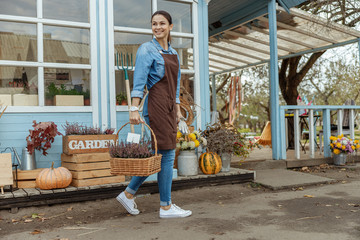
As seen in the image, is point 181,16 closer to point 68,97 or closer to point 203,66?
point 203,66

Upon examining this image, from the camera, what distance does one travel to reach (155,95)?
3.17 meters

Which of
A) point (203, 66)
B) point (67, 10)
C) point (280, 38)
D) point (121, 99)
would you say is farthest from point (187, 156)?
point (280, 38)

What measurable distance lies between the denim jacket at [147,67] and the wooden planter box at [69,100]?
162 cm

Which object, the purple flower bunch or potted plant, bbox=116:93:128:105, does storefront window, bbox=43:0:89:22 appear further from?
the purple flower bunch

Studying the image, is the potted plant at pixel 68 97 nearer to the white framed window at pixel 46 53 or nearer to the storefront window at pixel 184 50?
the white framed window at pixel 46 53

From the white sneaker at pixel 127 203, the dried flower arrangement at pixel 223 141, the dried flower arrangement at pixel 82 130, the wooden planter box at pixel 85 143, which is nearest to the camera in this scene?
the white sneaker at pixel 127 203

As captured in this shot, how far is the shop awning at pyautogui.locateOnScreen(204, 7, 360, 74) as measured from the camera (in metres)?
7.05

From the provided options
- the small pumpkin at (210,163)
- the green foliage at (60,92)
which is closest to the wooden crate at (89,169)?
the green foliage at (60,92)

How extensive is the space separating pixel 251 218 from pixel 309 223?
0.49 m

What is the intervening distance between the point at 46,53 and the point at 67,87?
0.47 meters

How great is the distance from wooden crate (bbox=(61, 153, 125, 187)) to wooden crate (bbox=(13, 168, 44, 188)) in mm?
368

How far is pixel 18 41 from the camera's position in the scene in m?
4.25

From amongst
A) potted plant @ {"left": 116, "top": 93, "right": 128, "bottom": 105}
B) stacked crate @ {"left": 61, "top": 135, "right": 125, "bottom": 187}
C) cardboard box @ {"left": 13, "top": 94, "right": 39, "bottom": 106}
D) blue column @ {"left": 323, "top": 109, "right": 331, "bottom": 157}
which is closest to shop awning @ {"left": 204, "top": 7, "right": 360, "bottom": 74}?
blue column @ {"left": 323, "top": 109, "right": 331, "bottom": 157}

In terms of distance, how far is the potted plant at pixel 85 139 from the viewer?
4.00 metres
